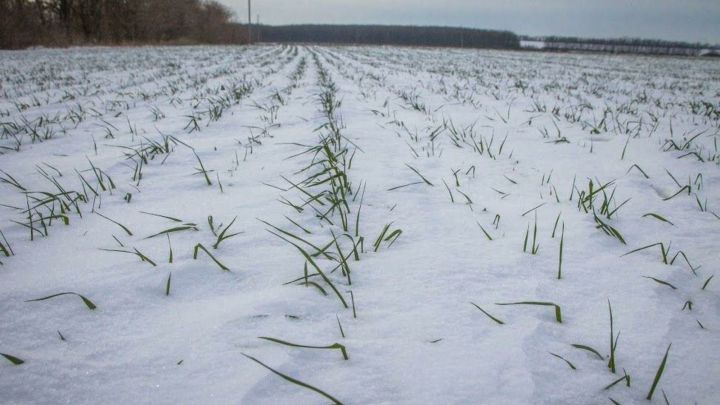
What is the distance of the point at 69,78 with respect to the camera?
7.31 metres

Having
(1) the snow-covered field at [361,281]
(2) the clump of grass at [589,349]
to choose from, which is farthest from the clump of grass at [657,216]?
(2) the clump of grass at [589,349]

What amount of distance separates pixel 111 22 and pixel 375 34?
82.6 metres

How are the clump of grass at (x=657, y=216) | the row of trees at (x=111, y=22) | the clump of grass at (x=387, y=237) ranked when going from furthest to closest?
the row of trees at (x=111, y=22) < the clump of grass at (x=657, y=216) < the clump of grass at (x=387, y=237)

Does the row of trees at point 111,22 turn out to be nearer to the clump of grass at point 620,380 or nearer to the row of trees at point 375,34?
the clump of grass at point 620,380

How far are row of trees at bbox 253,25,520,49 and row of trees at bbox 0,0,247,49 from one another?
48.9m

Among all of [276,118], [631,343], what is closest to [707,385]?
[631,343]

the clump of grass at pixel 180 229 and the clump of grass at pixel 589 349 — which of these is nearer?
the clump of grass at pixel 589 349

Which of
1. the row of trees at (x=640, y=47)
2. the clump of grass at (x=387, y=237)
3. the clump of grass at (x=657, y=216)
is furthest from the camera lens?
the row of trees at (x=640, y=47)

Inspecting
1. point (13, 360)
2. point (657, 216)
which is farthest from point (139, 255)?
point (657, 216)

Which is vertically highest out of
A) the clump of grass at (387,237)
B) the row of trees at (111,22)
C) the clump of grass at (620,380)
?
the row of trees at (111,22)

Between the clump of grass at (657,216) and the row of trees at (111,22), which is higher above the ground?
the row of trees at (111,22)

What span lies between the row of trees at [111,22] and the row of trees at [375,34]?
48859 mm

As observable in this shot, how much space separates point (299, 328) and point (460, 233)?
0.86 m

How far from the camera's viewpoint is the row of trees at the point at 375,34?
94.1 metres
